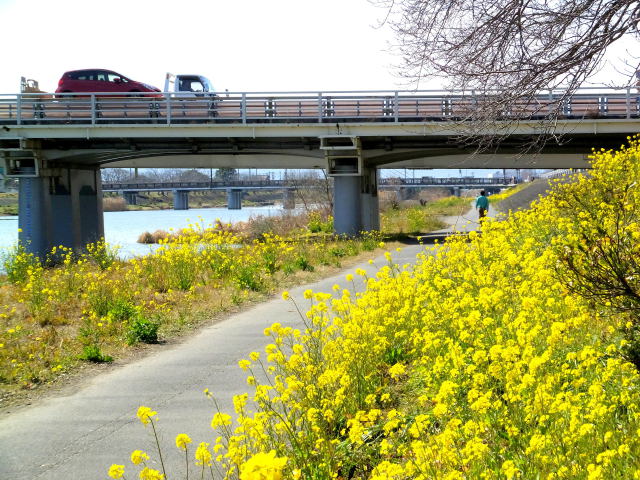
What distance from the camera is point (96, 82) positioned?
107ft

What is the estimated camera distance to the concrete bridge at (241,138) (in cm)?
2660

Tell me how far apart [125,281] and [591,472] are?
11193 mm

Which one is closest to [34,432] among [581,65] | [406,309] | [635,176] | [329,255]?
[406,309]

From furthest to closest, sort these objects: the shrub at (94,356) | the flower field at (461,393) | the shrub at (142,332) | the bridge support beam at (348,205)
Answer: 1. the bridge support beam at (348,205)
2. the shrub at (142,332)
3. the shrub at (94,356)
4. the flower field at (461,393)

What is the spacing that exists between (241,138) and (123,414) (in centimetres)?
2339

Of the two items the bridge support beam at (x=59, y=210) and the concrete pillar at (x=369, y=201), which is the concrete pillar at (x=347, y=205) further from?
the bridge support beam at (x=59, y=210)

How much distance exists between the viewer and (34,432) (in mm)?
5777

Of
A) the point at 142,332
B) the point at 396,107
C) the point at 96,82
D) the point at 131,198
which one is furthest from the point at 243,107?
the point at 131,198

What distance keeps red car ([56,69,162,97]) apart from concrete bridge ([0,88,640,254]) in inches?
36.9

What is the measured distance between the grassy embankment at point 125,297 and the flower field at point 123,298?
0.06 ft

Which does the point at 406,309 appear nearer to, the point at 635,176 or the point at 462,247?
the point at 462,247

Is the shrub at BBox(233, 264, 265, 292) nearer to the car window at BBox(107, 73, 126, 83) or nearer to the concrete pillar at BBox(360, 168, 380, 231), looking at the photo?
the concrete pillar at BBox(360, 168, 380, 231)

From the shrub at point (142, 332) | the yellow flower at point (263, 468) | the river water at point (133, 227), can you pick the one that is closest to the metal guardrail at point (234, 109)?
the river water at point (133, 227)

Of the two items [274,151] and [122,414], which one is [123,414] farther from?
[274,151]
